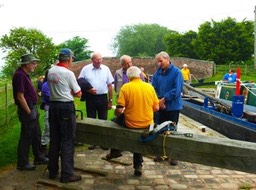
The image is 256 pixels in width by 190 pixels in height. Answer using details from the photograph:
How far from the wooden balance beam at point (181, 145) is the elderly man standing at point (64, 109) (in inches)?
15.2

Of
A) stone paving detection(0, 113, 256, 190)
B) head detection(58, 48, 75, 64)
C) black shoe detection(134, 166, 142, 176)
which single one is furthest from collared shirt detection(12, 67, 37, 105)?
black shoe detection(134, 166, 142, 176)

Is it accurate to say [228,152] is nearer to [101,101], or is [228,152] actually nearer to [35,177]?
[35,177]

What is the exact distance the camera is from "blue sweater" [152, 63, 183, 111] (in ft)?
21.1

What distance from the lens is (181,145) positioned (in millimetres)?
4883

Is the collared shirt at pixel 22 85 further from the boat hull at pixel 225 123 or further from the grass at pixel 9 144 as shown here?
the boat hull at pixel 225 123

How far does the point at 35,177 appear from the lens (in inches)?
229

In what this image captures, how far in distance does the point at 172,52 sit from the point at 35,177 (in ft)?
192

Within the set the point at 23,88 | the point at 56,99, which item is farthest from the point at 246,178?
the point at 23,88

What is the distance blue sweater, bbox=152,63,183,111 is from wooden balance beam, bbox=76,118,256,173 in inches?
49.2

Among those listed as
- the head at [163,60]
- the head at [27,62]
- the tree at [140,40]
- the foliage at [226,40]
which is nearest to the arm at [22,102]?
the head at [27,62]

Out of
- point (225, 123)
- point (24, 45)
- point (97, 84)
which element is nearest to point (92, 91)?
point (97, 84)

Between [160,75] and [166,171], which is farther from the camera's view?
[160,75]

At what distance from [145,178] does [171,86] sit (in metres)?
1.67

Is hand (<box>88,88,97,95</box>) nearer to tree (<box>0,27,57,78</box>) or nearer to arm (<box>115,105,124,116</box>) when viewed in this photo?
arm (<box>115,105,124,116</box>)
